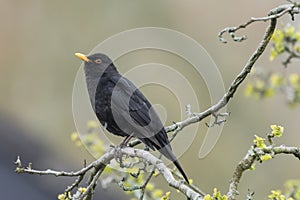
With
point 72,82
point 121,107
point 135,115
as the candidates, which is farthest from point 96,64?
point 72,82

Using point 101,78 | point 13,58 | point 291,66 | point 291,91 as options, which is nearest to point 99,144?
point 101,78

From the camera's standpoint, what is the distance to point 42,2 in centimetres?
925

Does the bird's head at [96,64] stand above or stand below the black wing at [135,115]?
above

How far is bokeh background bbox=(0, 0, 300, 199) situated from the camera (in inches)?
307

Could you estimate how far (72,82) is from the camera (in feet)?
28.8

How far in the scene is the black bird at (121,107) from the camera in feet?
12.2

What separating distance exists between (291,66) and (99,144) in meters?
3.58

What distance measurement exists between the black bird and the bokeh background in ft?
10.8

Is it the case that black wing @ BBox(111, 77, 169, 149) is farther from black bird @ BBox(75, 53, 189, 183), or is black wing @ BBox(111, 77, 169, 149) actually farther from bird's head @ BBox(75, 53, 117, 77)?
bird's head @ BBox(75, 53, 117, 77)

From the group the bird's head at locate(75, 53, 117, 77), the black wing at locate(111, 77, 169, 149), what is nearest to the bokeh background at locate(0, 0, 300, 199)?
the bird's head at locate(75, 53, 117, 77)

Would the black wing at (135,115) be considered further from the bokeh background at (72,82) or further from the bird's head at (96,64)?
the bokeh background at (72,82)

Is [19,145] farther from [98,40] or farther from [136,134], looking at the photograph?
[136,134]

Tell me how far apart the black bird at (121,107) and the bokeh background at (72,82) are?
3.29m

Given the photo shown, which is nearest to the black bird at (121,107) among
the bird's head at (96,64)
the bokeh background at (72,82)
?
the bird's head at (96,64)
